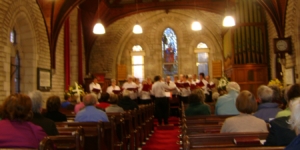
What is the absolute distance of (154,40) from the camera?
17344 mm

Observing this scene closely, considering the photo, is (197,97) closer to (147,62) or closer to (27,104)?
(27,104)

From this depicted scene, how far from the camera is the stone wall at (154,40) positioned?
16.6m

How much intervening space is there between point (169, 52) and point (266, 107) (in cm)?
1309

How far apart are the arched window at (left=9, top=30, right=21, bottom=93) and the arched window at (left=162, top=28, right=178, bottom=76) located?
28.7ft

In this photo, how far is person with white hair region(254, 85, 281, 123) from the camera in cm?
441

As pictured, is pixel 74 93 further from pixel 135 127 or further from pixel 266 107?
pixel 266 107

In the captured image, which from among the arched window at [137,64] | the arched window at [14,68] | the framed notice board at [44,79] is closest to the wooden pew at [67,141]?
the arched window at [14,68]

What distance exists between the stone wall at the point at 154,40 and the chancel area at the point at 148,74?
50mm

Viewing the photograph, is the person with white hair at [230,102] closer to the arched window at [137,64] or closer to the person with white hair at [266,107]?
the person with white hair at [266,107]

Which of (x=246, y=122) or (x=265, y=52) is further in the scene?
(x=265, y=52)

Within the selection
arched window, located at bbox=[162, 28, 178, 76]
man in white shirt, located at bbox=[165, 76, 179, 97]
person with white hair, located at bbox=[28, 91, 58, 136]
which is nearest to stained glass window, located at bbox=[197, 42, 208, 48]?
arched window, located at bbox=[162, 28, 178, 76]

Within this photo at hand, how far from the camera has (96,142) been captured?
155 inches

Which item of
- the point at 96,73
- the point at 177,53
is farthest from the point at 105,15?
the point at 177,53

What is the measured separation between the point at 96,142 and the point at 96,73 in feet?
40.7
